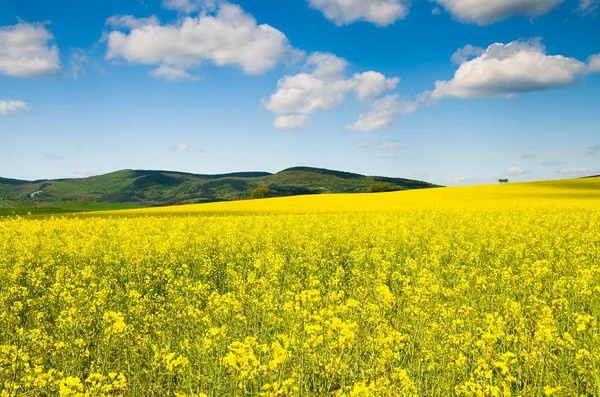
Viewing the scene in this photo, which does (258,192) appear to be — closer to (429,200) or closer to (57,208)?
(57,208)

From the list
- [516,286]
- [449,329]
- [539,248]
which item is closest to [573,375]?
[449,329]

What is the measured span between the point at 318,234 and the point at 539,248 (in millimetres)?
8408

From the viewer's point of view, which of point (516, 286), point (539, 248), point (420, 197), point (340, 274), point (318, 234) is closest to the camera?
point (516, 286)

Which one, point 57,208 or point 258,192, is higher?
point 258,192

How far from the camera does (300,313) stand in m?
7.16

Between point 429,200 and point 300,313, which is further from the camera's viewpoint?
point 429,200

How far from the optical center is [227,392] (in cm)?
574

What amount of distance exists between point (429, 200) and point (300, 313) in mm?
41426

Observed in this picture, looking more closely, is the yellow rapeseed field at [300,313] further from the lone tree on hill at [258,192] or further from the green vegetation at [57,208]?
the lone tree on hill at [258,192]

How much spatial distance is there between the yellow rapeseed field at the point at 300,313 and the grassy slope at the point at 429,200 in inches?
742

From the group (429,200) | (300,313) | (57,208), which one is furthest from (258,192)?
(300,313)

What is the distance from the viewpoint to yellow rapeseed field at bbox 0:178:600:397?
17.9 feet

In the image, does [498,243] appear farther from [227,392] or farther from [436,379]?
[227,392]

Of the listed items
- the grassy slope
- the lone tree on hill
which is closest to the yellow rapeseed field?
the grassy slope
